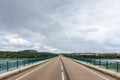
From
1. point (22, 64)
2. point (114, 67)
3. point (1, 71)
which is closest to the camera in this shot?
point (1, 71)

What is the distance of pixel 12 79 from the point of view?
728 inches

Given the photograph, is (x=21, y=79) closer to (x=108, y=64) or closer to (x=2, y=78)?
(x=2, y=78)

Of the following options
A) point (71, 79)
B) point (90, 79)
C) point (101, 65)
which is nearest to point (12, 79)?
point (71, 79)

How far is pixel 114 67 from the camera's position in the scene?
85.8 ft

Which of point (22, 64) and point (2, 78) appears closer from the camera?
point (2, 78)

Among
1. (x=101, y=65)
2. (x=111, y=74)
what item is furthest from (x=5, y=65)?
(x=101, y=65)

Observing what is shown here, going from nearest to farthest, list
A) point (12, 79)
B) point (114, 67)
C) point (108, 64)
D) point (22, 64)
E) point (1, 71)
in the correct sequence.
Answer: point (12, 79)
point (1, 71)
point (114, 67)
point (108, 64)
point (22, 64)

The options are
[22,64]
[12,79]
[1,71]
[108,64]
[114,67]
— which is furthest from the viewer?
[22,64]

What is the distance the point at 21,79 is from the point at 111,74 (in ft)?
30.3

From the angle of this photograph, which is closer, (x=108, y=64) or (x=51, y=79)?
(x=51, y=79)

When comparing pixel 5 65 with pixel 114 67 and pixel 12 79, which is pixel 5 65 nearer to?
pixel 12 79

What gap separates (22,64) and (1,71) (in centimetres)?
1036

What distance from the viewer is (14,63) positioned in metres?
27.5

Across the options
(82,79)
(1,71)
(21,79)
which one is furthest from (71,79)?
(1,71)
